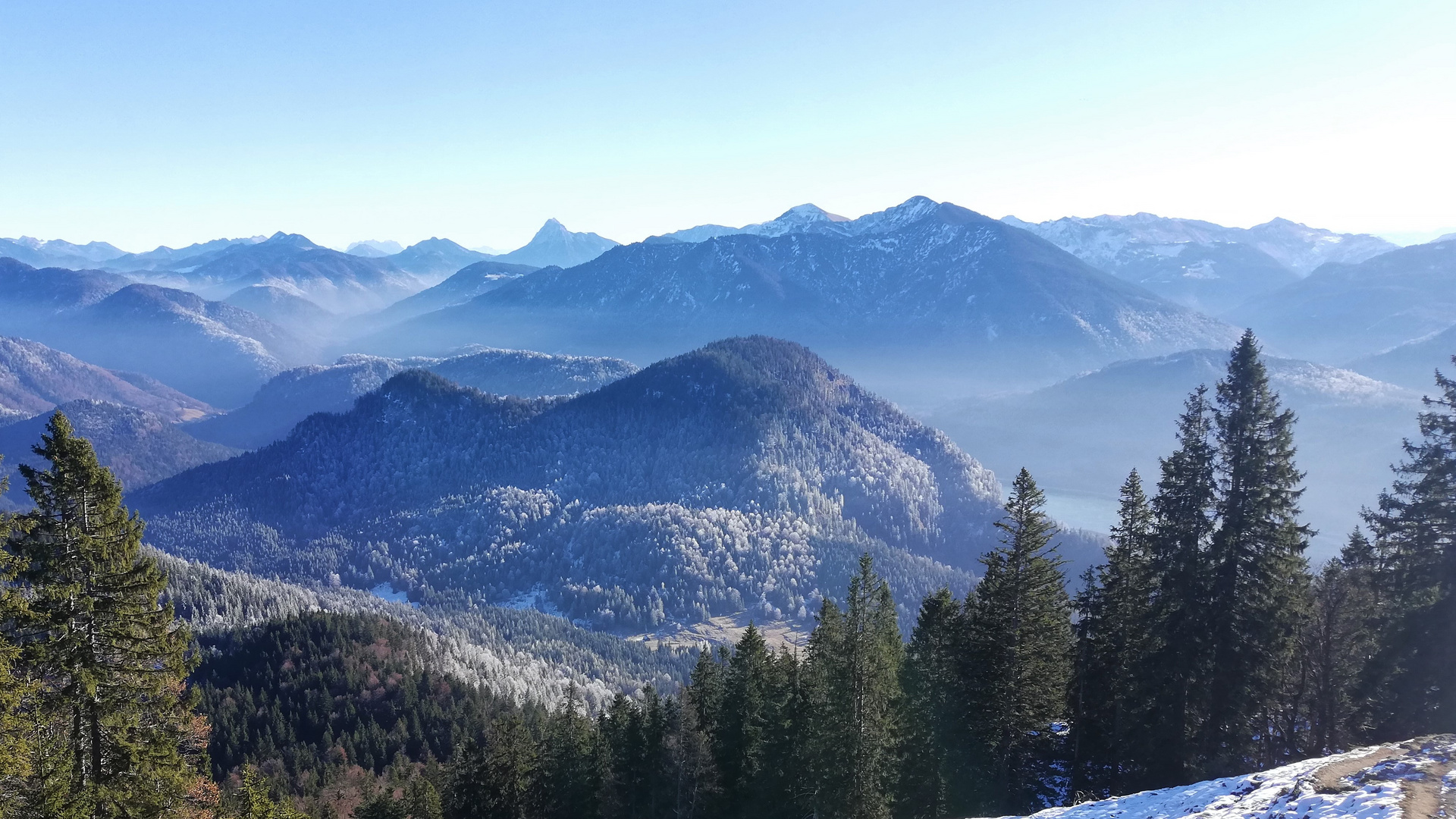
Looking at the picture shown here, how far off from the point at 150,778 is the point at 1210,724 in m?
44.8

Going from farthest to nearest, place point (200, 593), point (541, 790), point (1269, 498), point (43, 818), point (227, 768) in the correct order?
point (200, 593)
point (227, 768)
point (541, 790)
point (1269, 498)
point (43, 818)

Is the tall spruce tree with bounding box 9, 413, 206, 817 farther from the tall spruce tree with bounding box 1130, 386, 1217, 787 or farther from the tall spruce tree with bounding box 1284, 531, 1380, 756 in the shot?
the tall spruce tree with bounding box 1284, 531, 1380, 756

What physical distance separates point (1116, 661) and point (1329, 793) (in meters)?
21.4

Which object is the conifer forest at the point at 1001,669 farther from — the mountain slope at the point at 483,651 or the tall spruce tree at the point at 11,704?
the mountain slope at the point at 483,651

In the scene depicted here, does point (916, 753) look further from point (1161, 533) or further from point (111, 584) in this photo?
point (111, 584)

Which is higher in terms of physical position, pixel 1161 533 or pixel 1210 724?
pixel 1161 533

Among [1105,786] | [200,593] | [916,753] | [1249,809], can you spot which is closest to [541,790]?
[916,753]

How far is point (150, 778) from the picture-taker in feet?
73.6

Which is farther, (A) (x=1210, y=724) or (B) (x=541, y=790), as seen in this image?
(B) (x=541, y=790)

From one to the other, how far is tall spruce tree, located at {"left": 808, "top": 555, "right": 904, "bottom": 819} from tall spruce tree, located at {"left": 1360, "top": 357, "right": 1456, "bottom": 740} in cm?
2389

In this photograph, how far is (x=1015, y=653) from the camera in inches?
1537

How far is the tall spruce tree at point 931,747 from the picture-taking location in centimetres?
4062

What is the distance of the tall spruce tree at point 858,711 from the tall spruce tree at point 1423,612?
78.4ft

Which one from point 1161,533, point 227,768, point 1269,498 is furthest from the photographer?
point 227,768
